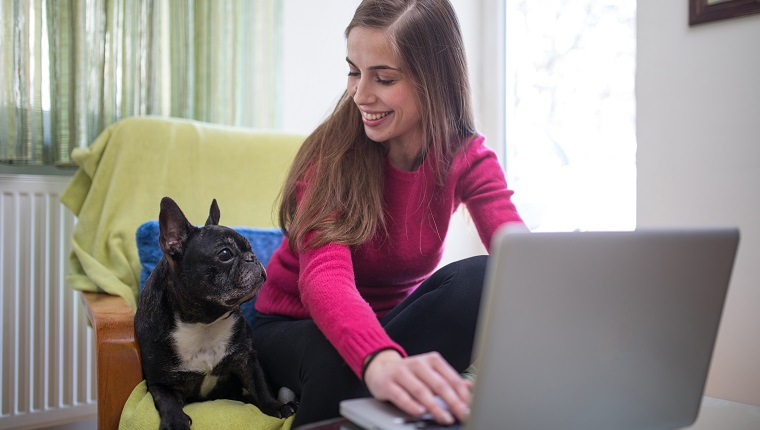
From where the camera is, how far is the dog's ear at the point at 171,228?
1.09m

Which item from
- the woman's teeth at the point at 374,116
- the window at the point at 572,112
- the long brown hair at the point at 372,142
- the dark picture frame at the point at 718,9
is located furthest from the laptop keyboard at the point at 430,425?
the window at the point at 572,112

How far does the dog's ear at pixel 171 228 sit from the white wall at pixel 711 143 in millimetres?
1416

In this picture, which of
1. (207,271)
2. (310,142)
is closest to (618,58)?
(310,142)

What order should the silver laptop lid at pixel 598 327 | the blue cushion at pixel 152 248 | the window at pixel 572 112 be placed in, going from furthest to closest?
1. the window at pixel 572 112
2. the blue cushion at pixel 152 248
3. the silver laptop lid at pixel 598 327

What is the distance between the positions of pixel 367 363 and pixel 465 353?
0.32 m

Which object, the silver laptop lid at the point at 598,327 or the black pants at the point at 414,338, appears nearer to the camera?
the silver laptop lid at the point at 598,327

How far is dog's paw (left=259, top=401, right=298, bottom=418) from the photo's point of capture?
3.72 feet

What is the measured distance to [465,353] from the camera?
1.10 metres

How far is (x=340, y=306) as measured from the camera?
36.8 inches

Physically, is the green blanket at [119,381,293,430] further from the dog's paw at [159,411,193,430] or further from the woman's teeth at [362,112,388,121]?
the woman's teeth at [362,112,388,121]

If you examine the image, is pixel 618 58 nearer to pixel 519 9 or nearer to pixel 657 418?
pixel 519 9

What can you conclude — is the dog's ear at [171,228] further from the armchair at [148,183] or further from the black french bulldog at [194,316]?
the armchair at [148,183]

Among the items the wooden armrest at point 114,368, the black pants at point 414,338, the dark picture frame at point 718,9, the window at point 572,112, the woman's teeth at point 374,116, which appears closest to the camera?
the black pants at point 414,338

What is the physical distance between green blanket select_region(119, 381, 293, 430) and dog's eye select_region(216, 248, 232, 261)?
25cm
